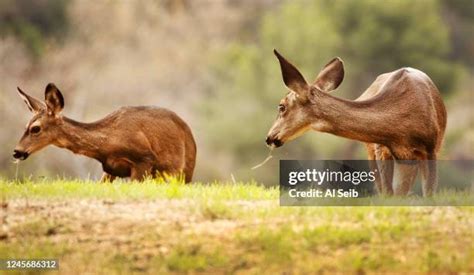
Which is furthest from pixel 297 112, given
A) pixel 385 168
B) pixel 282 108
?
pixel 385 168

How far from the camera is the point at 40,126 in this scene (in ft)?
37.6

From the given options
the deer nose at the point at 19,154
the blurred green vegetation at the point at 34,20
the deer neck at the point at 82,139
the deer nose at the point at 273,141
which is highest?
the blurred green vegetation at the point at 34,20

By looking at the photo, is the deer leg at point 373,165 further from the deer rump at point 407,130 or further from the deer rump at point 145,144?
the deer rump at point 145,144

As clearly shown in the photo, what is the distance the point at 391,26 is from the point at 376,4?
0.95 m

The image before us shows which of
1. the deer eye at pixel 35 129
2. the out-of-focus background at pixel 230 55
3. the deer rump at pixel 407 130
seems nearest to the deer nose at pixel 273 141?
the deer rump at pixel 407 130

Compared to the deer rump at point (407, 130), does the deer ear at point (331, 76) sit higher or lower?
higher

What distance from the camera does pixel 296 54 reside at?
2830 centimetres

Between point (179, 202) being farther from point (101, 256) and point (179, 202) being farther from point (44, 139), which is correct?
point (44, 139)

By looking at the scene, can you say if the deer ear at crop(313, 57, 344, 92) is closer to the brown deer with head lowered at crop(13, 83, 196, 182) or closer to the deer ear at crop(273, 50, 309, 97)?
the deer ear at crop(273, 50, 309, 97)

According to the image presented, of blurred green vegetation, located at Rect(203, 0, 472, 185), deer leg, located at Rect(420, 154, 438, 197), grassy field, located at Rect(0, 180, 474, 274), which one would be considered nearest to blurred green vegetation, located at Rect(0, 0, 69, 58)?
blurred green vegetation, located at Rect(203, 0, 472, 185)

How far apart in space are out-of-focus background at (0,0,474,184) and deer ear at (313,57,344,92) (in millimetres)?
14016

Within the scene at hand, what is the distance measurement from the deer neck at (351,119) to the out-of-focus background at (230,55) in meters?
14.4

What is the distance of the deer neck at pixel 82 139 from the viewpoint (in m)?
11.6

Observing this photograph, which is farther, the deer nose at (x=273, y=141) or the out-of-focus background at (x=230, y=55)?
the out-of-focus background at (x=230, y=55)
